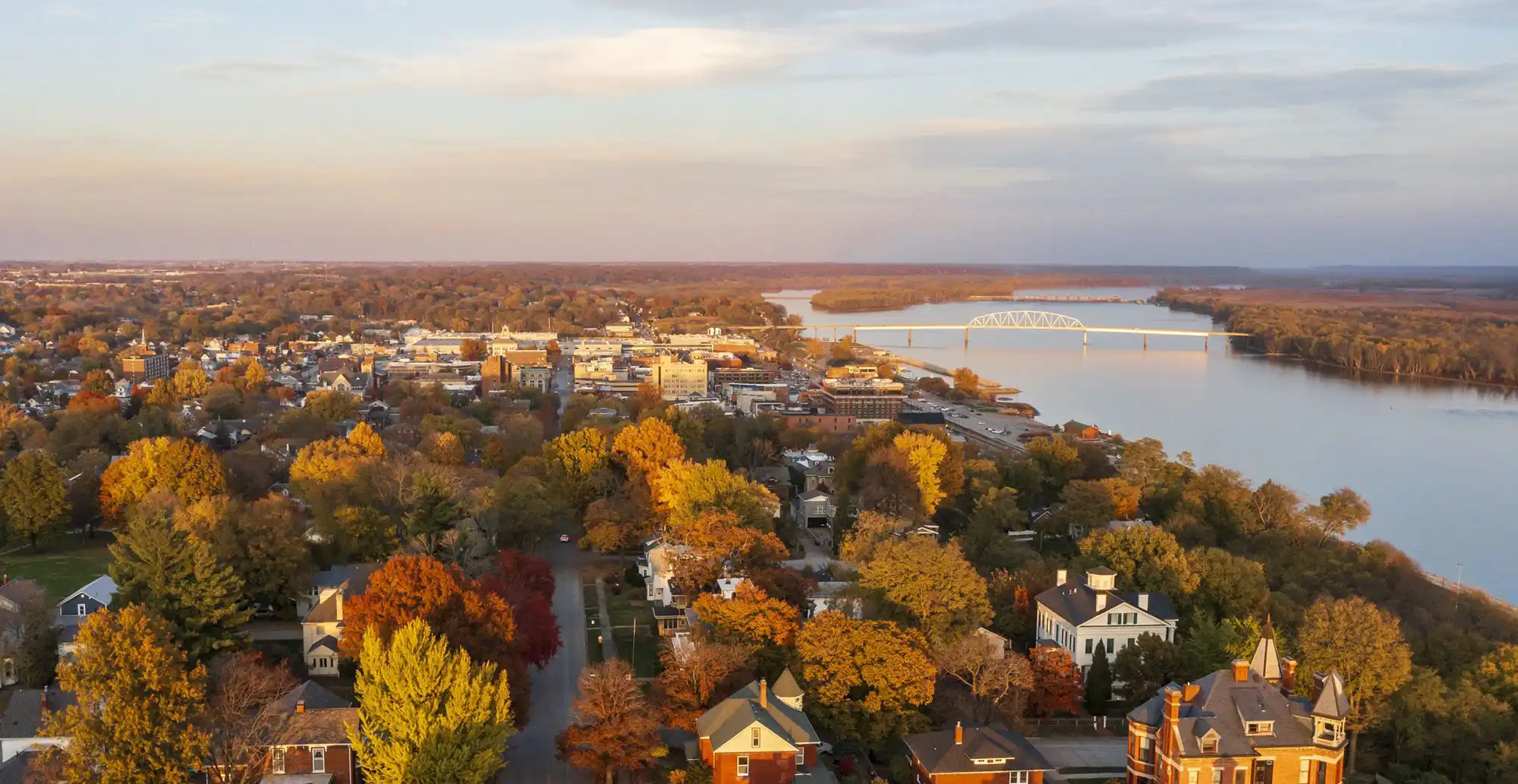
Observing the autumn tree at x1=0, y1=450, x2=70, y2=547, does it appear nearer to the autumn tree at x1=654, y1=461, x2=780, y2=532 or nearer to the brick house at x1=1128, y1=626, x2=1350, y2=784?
the autumn tree at x1=654, y1=461, x2=780, y2=532

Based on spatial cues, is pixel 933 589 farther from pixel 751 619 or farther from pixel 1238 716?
pixel 1238 716

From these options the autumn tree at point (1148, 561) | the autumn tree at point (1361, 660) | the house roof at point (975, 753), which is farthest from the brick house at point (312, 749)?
the autumn tree at point (1148, 561)

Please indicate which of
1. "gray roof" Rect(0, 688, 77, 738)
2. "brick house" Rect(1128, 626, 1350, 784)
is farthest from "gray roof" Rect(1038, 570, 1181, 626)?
"gray roof" Rect(0, 688, 77, 738)

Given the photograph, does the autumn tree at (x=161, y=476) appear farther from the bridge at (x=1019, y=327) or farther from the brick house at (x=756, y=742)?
the bridge at (x=1019, y=327)

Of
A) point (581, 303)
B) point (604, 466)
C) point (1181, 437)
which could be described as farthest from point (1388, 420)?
point (581, 303)

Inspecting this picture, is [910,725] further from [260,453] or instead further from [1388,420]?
[1388,420]

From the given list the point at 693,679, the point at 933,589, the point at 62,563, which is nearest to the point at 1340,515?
the point at 933,589
